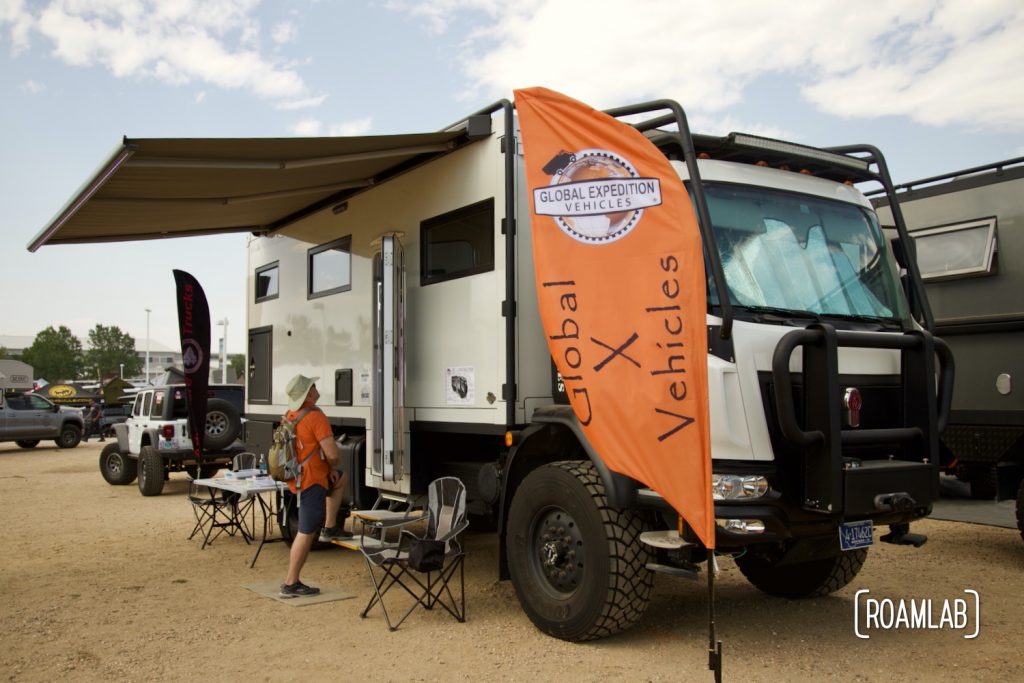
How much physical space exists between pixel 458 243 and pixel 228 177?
1.85 meters

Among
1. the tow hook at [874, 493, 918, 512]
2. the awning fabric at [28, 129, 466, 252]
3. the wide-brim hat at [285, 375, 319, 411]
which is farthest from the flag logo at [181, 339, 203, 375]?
the tow hook at [874, 493, 918, 512]

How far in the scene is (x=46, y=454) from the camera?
904 inches

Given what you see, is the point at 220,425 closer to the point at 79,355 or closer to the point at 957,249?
the point at 957,249

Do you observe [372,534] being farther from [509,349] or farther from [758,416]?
[758,416]

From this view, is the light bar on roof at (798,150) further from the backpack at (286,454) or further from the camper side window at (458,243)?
the backpack at (286,454)

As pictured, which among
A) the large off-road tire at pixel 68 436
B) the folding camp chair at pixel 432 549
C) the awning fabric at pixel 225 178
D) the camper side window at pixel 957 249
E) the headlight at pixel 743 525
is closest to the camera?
the headlight at pixel 743 525

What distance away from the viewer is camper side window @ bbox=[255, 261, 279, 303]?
9.22m

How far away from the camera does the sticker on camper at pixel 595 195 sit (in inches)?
185

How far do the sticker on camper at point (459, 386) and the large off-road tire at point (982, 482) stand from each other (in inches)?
178

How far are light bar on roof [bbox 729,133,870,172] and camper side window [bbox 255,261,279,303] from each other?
5.46m

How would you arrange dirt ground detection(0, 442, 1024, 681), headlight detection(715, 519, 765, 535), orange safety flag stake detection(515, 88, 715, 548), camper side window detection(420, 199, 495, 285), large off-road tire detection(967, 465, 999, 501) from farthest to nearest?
1. large off-road tire detection(967, 465, 999, 501)
2. camper side window detection(420, 199, 495, 285)
3. dirt ground detection(0, 442, 1024, 681)
4. headlight detection(715, 519, 765, 535)
5. orange safety flag stake detection(515, 88, 715, 548)

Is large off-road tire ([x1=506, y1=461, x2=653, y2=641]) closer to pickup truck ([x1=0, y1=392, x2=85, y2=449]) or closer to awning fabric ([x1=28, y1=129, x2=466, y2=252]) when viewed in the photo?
awning fabric ([x1=28, y1=129, x2=466, y2=252])

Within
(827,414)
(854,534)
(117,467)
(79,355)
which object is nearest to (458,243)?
(827,414)

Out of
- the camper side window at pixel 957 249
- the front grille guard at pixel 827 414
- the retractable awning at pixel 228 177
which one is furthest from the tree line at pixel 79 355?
the front grille guard at pixel 827 414
